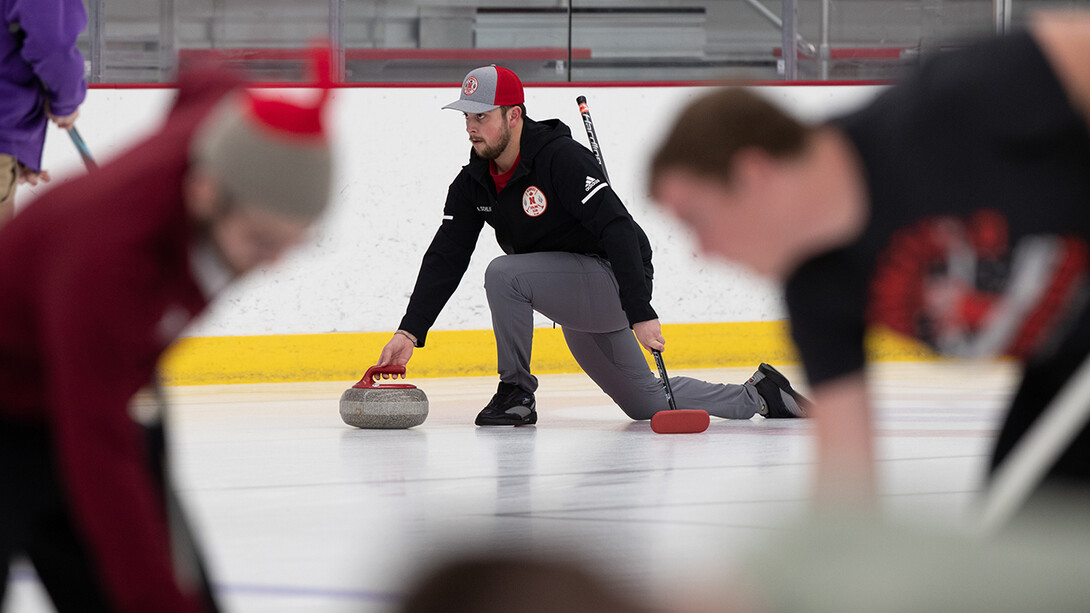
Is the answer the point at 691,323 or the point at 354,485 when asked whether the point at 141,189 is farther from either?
the point at 691,323

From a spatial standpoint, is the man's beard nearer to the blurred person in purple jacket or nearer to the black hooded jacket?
the black hooded jacket

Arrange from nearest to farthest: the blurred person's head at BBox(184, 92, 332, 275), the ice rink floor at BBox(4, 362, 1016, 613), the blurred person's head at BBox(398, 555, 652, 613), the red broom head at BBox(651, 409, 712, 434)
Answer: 1. the blurred person's head at BBox(398, 555, 652, 613)
2. the blurred person's head at BBox(184, 92, 332, 275)
3. the ice rink floor at BBox(4, 362, 1016, 613)
4. the red broom head at BBox(651, 409, 712, 434)

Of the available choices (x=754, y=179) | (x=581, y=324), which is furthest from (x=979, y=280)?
(x=581, y=324)

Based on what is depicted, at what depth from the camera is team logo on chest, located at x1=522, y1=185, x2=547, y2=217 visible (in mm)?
3895

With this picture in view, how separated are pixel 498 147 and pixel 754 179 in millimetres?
2725

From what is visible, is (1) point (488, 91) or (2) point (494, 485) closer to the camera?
(2) point (494, 485)

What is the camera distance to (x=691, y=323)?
5.91 metres

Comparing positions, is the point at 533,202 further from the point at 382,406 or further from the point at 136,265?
the point at 136,265

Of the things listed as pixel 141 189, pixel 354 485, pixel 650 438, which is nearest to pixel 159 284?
pixel 141 189

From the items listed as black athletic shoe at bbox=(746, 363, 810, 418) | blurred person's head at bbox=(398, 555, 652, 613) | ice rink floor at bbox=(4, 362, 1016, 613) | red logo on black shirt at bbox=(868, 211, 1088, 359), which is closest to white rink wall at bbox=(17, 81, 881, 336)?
ice rink floor at bbox=(4, 362, 1016, 613)

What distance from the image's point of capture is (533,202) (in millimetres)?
3926

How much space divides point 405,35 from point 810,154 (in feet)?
16.9

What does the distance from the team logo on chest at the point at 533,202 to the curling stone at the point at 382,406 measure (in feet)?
2.15

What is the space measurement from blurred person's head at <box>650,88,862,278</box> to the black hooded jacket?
233 cm
